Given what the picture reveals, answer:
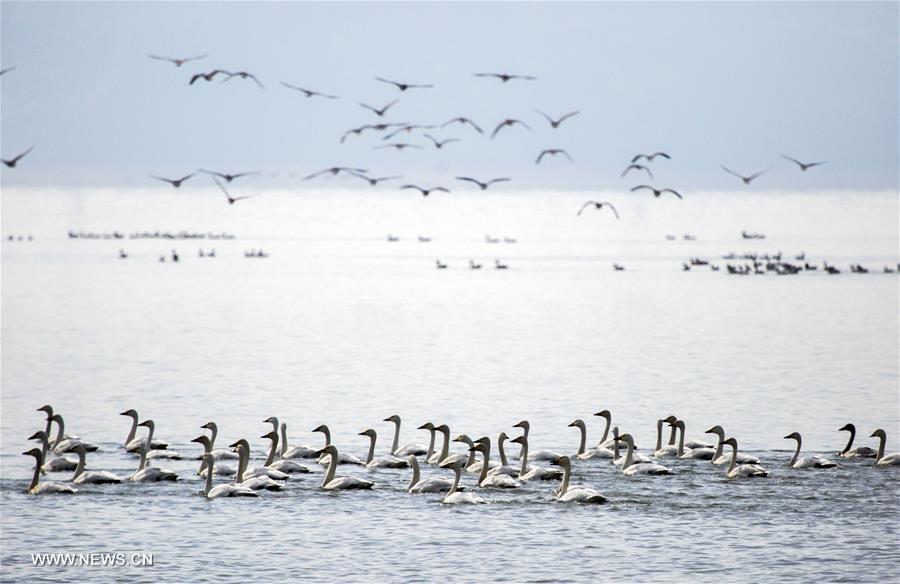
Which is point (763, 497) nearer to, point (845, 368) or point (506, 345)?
point (845, 368)

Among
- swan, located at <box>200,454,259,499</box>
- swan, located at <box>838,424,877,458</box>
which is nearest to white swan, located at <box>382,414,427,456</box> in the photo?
swan, located at <box>200,454,259,499</box>

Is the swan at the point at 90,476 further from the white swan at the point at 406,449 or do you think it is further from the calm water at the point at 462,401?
the white swan at the point at 406,449

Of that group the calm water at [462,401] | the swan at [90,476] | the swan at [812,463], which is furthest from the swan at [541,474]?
the swan at [90,476]

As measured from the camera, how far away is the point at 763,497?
1002 inches

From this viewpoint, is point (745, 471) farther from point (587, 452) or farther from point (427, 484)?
point (427, 484)

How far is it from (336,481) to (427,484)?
1.67 metres

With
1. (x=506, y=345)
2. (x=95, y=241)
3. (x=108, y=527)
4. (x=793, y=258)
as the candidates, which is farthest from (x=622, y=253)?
(x=108, y=527)

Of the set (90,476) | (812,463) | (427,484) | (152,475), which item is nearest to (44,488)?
(90,476)

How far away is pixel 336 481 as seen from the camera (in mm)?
26234

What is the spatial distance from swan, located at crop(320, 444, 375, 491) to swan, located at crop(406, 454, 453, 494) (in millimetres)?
832

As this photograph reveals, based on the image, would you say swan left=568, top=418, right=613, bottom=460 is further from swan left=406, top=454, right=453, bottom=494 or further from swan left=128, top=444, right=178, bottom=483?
swan left=128, top=444, right=178, bottom=483

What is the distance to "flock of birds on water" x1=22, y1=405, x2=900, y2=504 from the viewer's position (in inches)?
1021

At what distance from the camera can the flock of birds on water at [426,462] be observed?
2594 centimetres

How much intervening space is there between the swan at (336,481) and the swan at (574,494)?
356 cm
